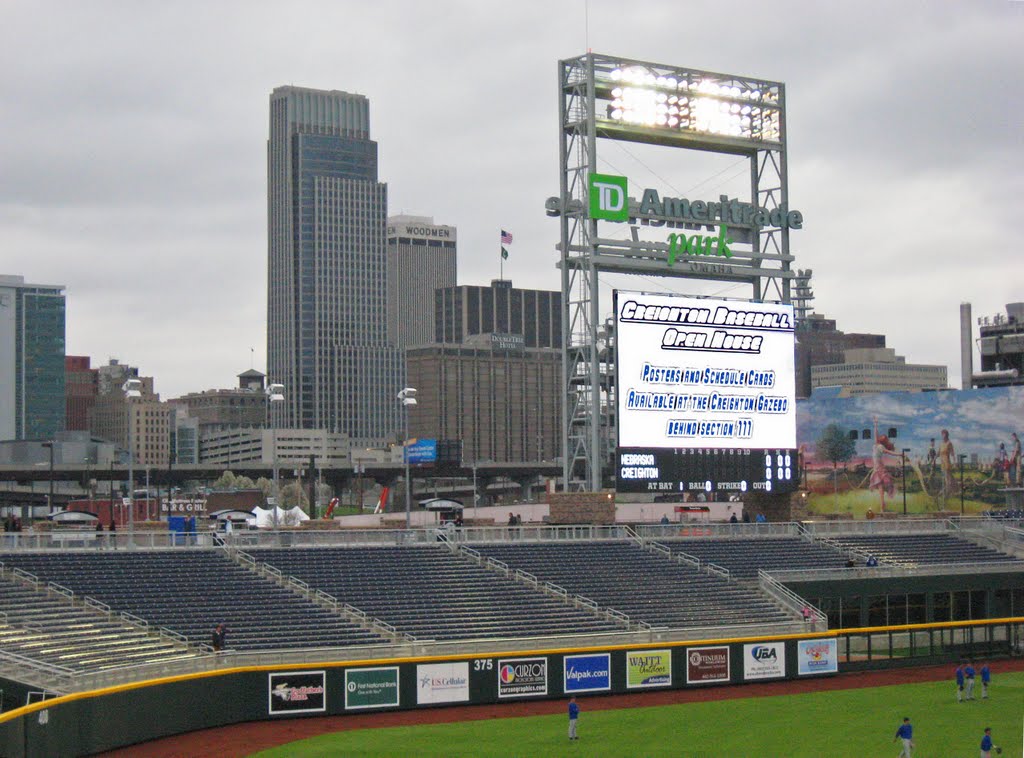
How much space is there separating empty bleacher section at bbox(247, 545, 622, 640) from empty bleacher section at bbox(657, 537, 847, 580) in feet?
28.8

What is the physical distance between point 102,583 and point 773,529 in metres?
28.0

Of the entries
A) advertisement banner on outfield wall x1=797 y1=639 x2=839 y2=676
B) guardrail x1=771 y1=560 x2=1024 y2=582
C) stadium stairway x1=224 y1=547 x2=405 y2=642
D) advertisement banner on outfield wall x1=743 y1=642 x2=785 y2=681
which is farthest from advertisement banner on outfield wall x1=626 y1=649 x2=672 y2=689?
guardrail x1=771 y1=560 x2=1024 y2=582

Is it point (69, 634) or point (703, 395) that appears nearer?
point (69, 634)

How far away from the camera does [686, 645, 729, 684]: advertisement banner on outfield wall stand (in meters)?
45.6

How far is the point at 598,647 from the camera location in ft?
144

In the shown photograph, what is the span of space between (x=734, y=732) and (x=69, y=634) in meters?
17.6

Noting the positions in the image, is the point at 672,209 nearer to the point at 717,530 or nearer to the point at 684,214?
the point at 684,214

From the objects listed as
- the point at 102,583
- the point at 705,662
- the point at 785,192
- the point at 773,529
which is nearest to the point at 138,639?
the point at 102,583

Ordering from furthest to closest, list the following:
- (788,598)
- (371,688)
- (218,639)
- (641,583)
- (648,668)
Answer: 1. (788,598)
2. (641,583)
3. (648,668)
4. (371,688)
5. (218,639)

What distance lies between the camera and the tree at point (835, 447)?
4695 inches

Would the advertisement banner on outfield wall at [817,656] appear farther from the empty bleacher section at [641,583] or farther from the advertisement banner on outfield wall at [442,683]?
the advertisement banner on outfield wall at [442,683]

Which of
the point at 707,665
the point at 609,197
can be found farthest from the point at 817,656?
the point at 609,197

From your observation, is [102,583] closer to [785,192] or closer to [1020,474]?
[785,192]

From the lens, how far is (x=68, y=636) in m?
36.7
